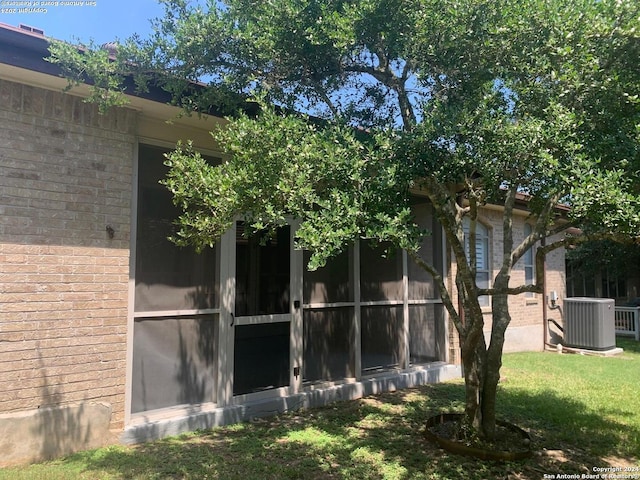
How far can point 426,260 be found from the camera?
806 centimetres

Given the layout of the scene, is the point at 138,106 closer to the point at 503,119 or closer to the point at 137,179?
the point at 137,179

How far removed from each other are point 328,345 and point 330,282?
861mm

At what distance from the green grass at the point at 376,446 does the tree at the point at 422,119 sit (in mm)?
727

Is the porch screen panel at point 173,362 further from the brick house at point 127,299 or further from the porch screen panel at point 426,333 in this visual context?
the porch screen panel at point 426,333

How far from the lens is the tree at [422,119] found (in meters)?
3.52

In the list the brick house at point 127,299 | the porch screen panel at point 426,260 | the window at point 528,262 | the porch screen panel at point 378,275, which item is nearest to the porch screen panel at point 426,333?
the porch screen panel at point 426,260

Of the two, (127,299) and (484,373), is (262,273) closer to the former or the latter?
(127,299)

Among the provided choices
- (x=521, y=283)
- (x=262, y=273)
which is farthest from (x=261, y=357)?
(x=521, y=283)

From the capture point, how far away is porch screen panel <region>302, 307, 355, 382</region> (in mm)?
6312

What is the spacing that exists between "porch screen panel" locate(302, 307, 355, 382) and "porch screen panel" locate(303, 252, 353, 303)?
0.55 ft

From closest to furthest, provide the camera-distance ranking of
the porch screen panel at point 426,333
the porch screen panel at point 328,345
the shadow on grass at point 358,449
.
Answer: the shadow on grass at point 358,449 → the porch screen panel at point 328,345 → the porch screen panel at point 426,333

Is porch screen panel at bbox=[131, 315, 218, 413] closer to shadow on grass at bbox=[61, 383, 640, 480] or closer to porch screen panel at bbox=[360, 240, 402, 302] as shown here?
shadow on grass at bbox=[61, 383, 640, 480]

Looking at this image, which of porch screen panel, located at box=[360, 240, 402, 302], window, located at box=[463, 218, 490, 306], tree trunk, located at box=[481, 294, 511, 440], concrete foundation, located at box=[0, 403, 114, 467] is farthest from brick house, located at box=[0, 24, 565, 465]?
window, located at box=[463, 218, 490, 306]

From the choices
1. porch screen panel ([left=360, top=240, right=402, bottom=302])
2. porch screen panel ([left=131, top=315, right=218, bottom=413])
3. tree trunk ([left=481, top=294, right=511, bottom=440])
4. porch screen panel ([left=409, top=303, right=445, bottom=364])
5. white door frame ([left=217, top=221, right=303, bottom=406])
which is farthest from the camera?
porch screen panel ([left=409, top=303, right=445, bottom=364])
